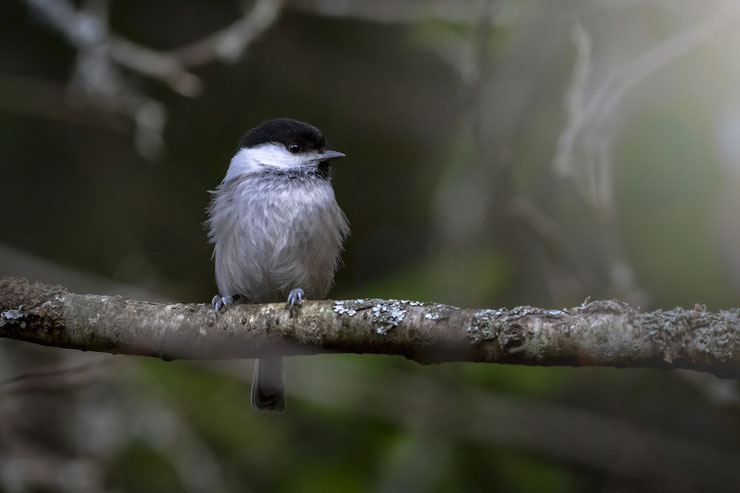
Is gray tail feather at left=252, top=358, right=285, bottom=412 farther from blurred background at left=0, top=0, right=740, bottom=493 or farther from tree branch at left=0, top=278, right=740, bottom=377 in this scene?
tree branch at left=0, top=278, right=740, bottom=377

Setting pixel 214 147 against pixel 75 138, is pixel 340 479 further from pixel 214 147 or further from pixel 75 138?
pixel 75 138

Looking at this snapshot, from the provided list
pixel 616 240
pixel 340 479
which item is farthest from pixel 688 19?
pixel 340 479

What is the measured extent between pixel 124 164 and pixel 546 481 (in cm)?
342

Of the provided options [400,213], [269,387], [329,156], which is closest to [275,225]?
[329,156]

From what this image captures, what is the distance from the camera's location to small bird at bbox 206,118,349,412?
11.7 ft

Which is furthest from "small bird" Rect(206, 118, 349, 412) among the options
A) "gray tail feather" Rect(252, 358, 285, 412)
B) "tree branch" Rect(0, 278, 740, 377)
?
"tree branch" Rect(0, 278, 740, 377)

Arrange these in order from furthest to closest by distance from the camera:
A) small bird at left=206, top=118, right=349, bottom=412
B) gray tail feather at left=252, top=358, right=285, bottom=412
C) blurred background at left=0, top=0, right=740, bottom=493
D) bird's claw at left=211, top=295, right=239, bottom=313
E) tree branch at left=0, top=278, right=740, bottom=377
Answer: gray tail feather at left=252, top=358, right=285, bottom=412 → blurred background at left=0, top=0, right=740, bottom=493 → small bird at left=206, top=118, right=349, bottom=412 → bird's claw at left=211, top=295, right=239, bottom=313 → tree branch at left=0, top=278, right=740, bottom=377

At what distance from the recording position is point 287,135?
386 cm

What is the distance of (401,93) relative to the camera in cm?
557

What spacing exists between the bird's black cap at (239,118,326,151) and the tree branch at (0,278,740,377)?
1.42 m

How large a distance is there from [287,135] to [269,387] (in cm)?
122

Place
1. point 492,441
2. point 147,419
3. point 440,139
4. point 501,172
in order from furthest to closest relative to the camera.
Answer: point 440,139 < point 147,419 < point 492,441 < point 501,172

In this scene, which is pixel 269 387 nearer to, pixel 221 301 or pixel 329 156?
pixel 221 301

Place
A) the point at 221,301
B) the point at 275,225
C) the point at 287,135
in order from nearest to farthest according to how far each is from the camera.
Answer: the point at 221,301 < the point at 275,225 < the point at 287,135
